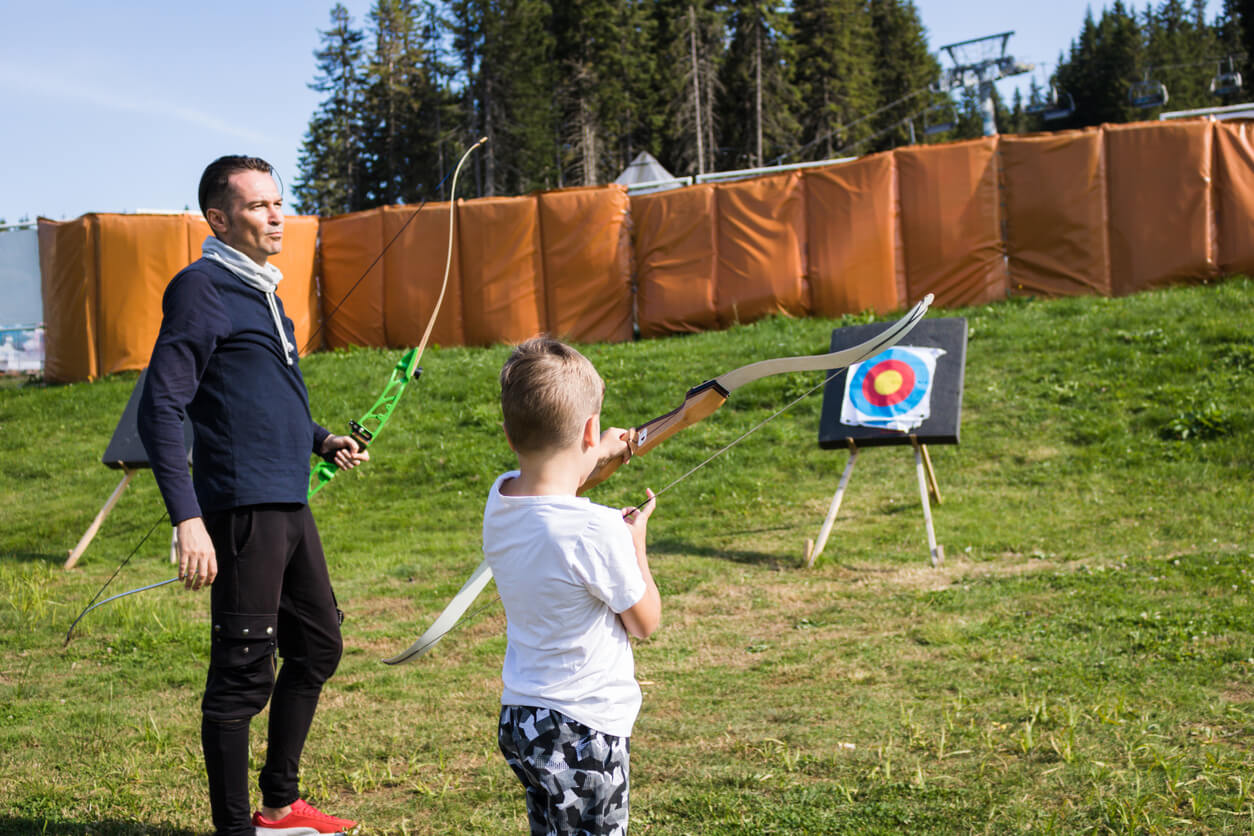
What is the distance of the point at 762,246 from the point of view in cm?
1228

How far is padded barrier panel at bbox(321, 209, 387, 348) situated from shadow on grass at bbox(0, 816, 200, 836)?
35.3 ft

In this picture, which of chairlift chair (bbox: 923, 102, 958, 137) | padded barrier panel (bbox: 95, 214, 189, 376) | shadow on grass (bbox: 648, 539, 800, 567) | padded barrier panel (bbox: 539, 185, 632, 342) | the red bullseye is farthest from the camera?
chairlift chair (bbox: 923, 102, 958, 137)

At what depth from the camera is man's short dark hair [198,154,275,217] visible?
2816 mm

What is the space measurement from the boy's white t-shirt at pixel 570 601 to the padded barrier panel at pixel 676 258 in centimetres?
1074

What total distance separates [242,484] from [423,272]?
10807 millimetres

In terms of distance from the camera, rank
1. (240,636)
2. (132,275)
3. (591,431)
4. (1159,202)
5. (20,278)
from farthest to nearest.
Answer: (20,278) < (132,275) < (1159,202) < (240,636) < (591,431)

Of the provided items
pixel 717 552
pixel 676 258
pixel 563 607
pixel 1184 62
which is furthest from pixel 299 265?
pixel 1184 62

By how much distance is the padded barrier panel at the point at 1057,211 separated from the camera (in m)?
11.2

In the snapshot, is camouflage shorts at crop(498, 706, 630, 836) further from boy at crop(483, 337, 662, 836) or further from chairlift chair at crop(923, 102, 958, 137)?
chairlift chair at crop(923, 102, 958, 137)

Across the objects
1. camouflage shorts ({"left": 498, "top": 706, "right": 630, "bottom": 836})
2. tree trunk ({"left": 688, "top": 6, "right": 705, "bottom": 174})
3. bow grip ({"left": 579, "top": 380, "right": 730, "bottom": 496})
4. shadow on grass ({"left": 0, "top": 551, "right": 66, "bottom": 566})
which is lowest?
shadow on grass ({"left": 0, "top": 551, "right": 66, "bottom": 566})

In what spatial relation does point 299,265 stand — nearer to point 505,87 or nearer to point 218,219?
point 218,219

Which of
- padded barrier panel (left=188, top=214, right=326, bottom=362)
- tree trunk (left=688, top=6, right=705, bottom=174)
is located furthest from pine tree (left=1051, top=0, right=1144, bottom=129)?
padded barrier panel (left=188, top=214, right=326, bottom=362)

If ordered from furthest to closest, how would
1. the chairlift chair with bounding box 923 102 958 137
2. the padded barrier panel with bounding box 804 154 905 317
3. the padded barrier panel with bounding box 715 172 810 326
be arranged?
the chairlift chair with bounding box 923 102 958 137, the padded barrier panel with bounding box 715 172 810 326, the padded barrier panel with bounding box 804 154 905 317

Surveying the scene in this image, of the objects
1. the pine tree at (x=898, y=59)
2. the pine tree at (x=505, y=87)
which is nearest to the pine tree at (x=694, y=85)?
the pine tree at (x=505, y=87)
